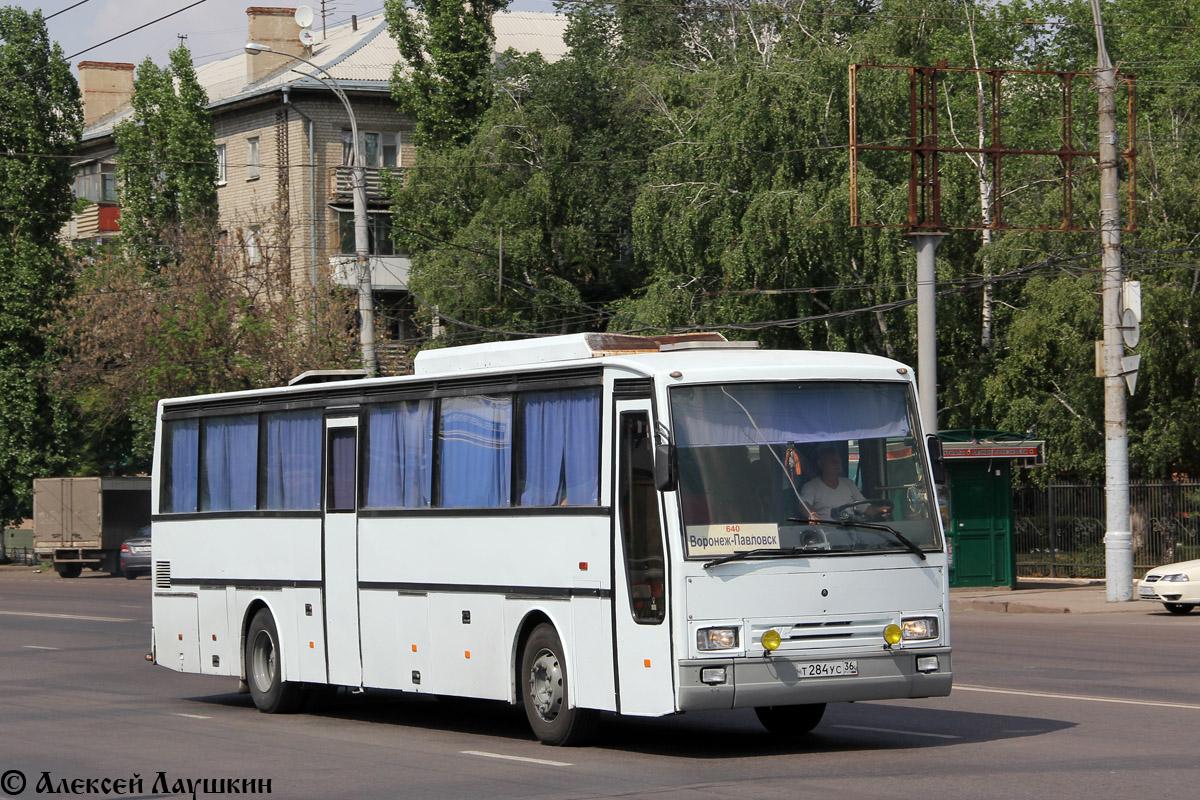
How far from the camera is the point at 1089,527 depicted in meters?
33.2

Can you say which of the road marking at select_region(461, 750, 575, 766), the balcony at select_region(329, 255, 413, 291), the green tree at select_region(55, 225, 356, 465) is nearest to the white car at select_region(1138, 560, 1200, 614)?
the road marking at select_region(461, 750, 575, 766)

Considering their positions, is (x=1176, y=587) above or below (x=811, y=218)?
below

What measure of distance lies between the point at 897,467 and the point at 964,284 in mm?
24571

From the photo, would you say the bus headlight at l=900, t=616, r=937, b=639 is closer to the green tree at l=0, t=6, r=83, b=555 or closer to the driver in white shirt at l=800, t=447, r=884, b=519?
the driver in white shirt at l=800, t=447, r=884, b=519

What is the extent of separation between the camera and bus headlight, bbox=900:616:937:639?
11.5 metres

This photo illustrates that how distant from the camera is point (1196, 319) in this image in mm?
35094

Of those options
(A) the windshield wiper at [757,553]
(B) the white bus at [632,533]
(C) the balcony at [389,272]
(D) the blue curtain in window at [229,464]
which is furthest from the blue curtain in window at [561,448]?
(C) the balcony at [389,272]

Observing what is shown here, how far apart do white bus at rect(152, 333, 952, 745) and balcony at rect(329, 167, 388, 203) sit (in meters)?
40.3

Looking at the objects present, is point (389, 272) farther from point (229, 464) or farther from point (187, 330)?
point (229, 464)

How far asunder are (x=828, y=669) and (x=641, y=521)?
1561mm

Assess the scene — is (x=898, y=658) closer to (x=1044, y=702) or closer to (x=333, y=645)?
(x=1044, y=702)

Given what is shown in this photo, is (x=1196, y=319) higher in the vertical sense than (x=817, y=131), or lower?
lower

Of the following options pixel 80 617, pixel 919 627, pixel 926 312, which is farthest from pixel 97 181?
pixel 919 627

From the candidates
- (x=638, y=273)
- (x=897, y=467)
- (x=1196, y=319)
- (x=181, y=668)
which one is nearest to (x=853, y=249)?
(x=1196, y=319)
